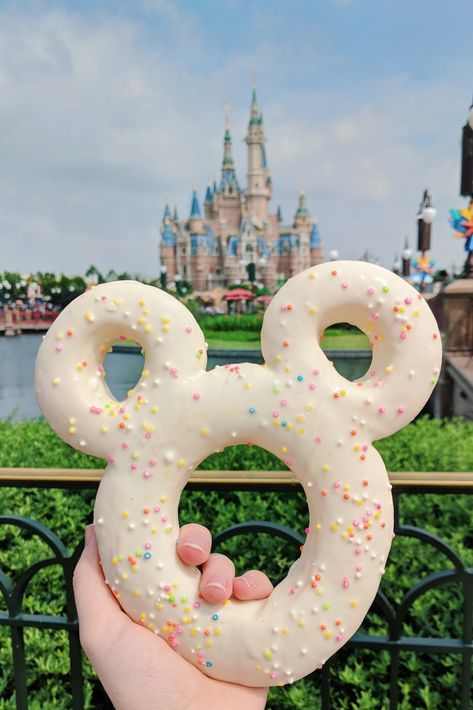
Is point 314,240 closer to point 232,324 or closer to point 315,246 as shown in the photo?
point 315,246

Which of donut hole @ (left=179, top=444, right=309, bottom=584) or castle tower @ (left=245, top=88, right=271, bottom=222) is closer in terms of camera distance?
donut hole @ (left=179, top=444, right=309, bottom=584)

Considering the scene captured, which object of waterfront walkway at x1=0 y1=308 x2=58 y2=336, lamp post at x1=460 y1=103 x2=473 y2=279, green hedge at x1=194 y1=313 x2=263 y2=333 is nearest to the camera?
lamp post at x1=460 y1=103 x2=473 y2=279

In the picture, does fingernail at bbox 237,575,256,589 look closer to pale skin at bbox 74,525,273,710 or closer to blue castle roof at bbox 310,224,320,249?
pale skin at bbox 74,525,273,710

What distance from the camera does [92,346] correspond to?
1028 mm

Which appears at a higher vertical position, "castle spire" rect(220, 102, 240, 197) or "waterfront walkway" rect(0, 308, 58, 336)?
"castle spire" rect(220, 102, 240, 197)

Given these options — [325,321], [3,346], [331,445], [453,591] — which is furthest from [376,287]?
[3,346]

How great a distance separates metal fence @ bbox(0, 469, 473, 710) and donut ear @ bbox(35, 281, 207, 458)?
29 centimetres

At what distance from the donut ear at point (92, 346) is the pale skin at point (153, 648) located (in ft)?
0.88

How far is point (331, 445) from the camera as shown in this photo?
96cm

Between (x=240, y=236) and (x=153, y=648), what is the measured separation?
44.8m

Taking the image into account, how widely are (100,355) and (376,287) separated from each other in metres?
0.59

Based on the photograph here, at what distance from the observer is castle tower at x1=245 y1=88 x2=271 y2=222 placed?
44312 millimetres

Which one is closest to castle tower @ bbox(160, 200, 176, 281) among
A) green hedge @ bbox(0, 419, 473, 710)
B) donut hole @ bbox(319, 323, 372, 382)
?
donut hole @ bbox(319, 323, 372, 382)

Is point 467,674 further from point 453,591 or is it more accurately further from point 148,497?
point 148,497
